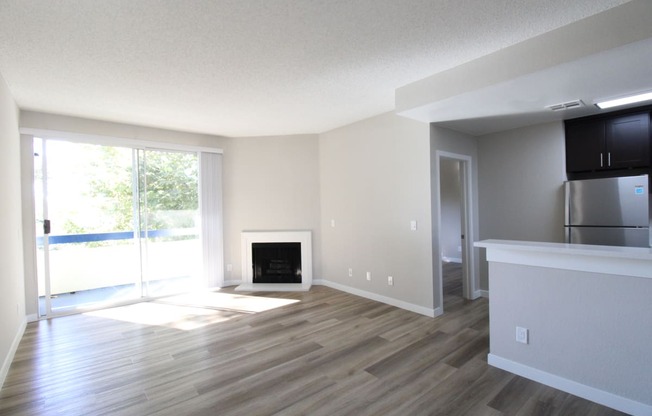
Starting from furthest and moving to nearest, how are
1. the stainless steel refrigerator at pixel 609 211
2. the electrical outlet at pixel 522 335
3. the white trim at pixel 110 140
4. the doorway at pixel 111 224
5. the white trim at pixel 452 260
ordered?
the white trim at pixel 452 260 → the doorway at pixel 111 224 → the white trim at pixel 110 140 → the stainless steel refrigerator at pixel 609 211 → the electrical outlet at pixel 522 335

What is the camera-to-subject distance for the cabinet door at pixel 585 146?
3.48 meters

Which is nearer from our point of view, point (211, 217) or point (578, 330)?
point (578, 330)

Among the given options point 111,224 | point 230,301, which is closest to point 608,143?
point 230,301

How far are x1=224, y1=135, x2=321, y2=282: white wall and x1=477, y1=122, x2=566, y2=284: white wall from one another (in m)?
2.75

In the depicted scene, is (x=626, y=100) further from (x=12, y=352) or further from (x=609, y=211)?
(x=12, y=352)

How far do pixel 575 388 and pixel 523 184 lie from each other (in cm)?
270

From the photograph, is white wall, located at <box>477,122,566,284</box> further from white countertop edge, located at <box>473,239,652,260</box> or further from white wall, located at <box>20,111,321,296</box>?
white wall, located at <box>20,111,321,296</box>

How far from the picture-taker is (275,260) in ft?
17.7

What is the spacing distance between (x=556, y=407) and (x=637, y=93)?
270 centimetres

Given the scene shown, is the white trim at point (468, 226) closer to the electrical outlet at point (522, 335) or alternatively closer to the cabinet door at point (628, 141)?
the cabinet door at point (628, 141)

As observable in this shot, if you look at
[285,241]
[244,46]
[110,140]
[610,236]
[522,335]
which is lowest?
[522,335]

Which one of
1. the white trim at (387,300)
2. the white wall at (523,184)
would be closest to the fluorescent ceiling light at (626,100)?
the white wall at (523,184)

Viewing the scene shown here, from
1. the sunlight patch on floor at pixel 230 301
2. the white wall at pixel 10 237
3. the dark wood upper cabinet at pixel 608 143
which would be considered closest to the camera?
the white wall at pixel 10 237

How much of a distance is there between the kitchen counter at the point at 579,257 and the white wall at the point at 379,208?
1.26 m
